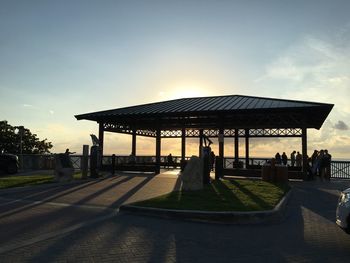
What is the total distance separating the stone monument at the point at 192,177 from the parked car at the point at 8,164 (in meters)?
14.8

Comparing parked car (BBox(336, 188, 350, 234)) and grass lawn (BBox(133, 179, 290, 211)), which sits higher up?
parked car (BBox(336, 188, 350, 234))

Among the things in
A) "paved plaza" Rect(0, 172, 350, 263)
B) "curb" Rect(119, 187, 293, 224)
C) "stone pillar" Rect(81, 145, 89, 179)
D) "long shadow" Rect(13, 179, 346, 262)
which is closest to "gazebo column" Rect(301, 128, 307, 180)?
"paved plaza" Rect(0, 172, 350, 263)

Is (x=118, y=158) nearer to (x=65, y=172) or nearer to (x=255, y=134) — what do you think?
(x=255, y=134)

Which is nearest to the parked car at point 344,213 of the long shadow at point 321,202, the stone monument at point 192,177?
the long shadow at point 321,202

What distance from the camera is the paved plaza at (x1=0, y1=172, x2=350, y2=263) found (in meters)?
6.17

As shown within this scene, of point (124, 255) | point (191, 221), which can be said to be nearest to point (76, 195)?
point (191, 221)

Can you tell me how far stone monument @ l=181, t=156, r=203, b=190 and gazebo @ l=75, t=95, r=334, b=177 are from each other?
7.96 meters

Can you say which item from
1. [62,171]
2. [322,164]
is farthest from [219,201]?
[322,164]

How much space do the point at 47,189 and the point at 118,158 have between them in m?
18.7

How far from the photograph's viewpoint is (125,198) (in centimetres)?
1312

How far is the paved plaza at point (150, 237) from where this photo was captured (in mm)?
6168

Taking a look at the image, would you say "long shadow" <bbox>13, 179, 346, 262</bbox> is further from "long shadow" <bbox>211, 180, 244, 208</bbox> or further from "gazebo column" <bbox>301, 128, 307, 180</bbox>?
"gazebo column" <bbox>301, 128, 307, 180</bbox>

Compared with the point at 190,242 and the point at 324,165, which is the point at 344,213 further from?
the point at 324,165

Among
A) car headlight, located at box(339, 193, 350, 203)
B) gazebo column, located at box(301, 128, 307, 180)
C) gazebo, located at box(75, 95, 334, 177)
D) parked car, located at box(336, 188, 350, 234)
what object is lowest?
parked car, located at box(336, 188, 350, 234)
